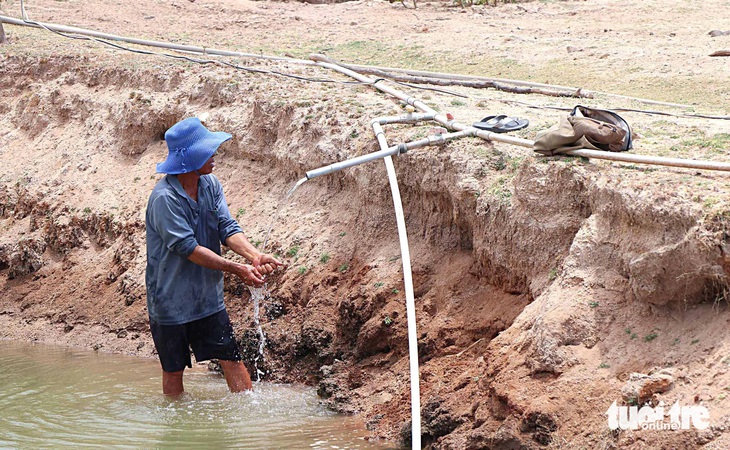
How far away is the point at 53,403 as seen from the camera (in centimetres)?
624

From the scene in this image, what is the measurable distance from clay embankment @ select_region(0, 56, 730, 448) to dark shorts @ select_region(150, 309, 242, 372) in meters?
0.99

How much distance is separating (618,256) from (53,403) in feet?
12.8

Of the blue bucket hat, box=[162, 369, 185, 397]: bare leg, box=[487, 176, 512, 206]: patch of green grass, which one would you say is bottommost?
box=[162, 369, 185, 397]: bare leg

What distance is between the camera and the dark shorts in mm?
5508

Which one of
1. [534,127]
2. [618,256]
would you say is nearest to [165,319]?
[618,256]

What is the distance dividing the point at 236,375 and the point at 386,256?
5.18ft

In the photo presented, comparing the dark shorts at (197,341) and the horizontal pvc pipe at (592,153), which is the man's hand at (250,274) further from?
the horizontal pvc pipe at (592,153)

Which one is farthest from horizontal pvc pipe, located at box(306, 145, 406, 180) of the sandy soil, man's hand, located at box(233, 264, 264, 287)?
man's hand, located at box(233, 264, 264, 287)

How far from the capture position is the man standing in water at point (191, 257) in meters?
5.16

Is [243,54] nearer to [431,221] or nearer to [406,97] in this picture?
[406,97]

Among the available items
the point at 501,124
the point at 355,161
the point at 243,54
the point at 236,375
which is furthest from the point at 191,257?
the point at 243,54

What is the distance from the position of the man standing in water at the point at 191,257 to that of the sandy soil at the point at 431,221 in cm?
111

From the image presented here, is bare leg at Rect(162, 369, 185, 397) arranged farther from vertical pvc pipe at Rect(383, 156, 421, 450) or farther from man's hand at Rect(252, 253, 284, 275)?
vertical pvc pipe at Rect(383, 156, 421, 450)

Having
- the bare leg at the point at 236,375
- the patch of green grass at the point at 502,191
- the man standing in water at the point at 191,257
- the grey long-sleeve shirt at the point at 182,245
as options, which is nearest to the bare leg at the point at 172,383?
the man standing in water at the point at 191,257
